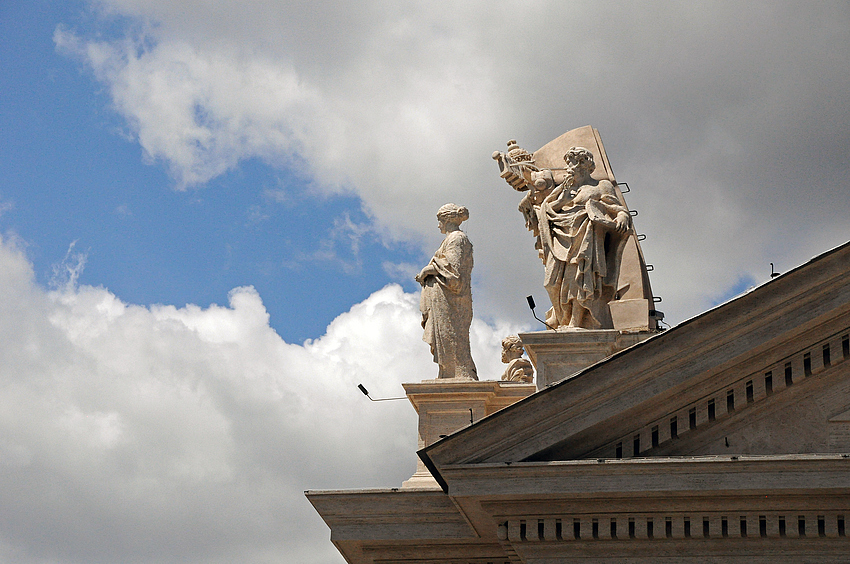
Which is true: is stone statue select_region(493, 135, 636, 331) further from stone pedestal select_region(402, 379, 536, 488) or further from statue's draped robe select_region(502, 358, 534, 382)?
statue's draped robe select_region(502, 358, 534, 382)

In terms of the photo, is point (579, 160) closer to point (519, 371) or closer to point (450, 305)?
point (450, 305)

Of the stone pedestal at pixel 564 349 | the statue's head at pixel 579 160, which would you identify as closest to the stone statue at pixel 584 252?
the statue's head at pixel 579 160

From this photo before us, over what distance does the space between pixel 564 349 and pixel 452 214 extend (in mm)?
3075

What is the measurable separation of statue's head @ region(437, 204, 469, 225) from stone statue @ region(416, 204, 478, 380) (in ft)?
0.89

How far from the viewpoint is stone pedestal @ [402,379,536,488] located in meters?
16.0

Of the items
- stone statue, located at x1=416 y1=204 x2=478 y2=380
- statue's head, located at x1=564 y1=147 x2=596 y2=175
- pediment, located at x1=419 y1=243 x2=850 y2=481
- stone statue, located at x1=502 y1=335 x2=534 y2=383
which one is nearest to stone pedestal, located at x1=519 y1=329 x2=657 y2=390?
stone statue, located at x1=416 y1=204 x2=478 y2=380

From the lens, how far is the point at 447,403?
52.9 feet

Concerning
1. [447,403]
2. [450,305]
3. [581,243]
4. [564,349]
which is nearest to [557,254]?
[581,243]

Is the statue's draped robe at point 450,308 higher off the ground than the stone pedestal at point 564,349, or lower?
higher

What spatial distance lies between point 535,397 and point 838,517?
340 cm

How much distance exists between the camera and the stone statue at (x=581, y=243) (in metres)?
15.7

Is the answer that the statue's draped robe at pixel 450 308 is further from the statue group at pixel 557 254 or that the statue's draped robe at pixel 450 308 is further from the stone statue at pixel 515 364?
the stone statue at pixel 515 364

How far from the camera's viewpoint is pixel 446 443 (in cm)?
1303

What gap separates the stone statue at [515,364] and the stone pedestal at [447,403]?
8.13ft
